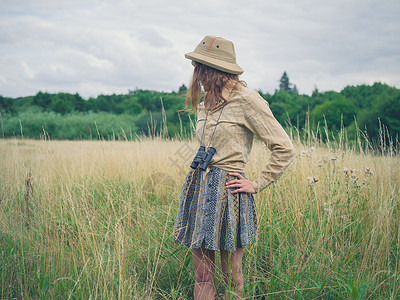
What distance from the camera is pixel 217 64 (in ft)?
5.35

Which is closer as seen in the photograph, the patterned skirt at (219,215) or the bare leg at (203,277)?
the patterned skirt at (219,215)

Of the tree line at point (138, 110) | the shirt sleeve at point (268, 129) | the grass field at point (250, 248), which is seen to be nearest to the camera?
the shirt sleeve at point (268, 129)

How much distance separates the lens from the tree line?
16.3 metres

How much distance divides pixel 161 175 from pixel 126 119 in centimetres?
2095

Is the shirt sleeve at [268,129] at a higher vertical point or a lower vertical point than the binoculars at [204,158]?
higher

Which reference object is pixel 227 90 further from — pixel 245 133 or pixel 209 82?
pixel 245 133

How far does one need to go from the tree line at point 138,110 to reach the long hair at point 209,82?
13.6 metres

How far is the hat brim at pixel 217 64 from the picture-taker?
1.63 m

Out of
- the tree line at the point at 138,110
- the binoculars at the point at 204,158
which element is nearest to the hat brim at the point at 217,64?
the binoculars at the point at 204,158

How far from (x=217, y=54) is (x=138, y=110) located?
25.0 m

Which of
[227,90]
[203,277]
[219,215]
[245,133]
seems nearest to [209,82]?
[227,90]

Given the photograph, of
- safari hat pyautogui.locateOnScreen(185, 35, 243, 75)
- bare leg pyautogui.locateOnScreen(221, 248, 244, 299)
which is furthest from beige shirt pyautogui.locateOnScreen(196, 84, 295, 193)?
bare leg pyautogui.locateOnScreen(221, 248, 244, 299)

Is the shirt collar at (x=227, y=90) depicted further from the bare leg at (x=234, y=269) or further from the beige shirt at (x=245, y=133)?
the bare leg at (x=234, y=269)

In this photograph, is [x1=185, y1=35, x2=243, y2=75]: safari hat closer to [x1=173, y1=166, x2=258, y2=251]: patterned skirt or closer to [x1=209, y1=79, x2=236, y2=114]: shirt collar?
[x1=209, y1=79, x2=236, y2=114]: shirt collar
